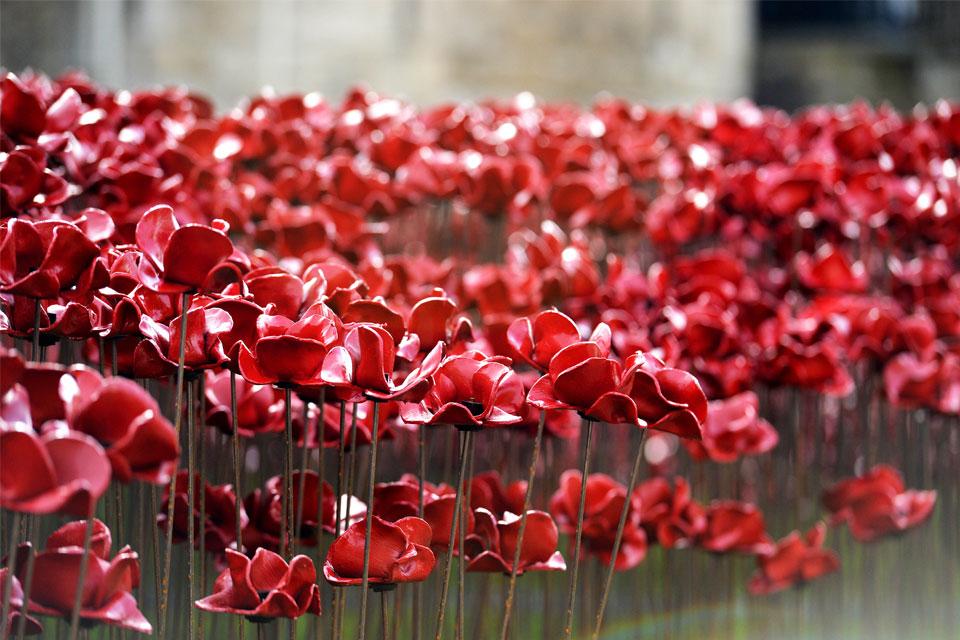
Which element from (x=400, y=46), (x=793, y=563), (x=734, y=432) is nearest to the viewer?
(x=734, y=432)

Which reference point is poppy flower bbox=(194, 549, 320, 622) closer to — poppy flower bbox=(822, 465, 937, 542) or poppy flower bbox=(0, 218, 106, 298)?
poppy flower bbox=(0, 218, 106, 298)

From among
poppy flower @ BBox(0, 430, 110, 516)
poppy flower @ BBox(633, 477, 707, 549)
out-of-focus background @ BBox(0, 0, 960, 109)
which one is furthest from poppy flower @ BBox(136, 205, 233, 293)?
out-of-focus background @ BBox(0, 0, 960, 109)

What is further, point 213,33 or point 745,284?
point 213,33

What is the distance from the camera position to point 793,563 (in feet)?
5.62

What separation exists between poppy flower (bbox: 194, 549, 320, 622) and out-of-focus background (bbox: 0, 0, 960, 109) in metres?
5.25

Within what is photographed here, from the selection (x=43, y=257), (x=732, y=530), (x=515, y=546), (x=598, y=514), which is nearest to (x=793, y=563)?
(x=732, y=530)

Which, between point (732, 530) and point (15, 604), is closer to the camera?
point (15, 604)

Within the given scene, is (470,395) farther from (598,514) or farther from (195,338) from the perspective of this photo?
(598,514)

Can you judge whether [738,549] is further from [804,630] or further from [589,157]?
[589,157]

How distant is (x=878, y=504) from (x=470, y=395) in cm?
115

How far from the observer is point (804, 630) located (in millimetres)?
2143

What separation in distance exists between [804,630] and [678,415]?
4.69 feet

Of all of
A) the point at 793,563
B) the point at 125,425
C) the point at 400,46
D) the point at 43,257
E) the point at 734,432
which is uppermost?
the point at 400,46

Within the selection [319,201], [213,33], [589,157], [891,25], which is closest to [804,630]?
[589,157]
